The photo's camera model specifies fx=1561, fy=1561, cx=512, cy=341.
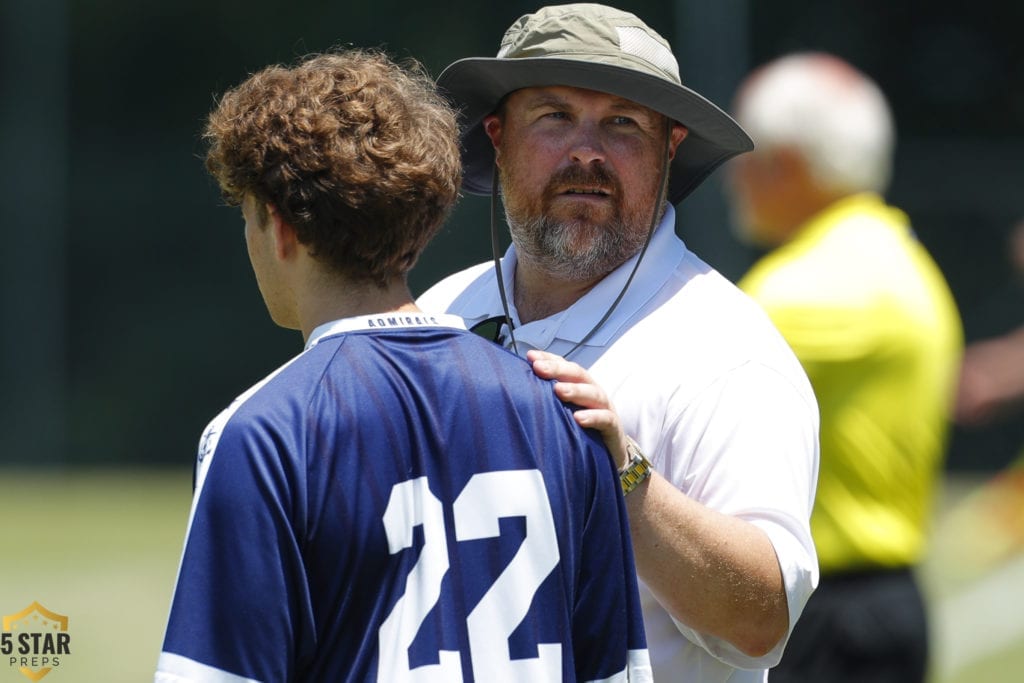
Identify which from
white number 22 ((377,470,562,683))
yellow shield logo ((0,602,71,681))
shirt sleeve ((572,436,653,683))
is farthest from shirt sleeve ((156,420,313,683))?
yellow shield logo ((0,602,71,681))

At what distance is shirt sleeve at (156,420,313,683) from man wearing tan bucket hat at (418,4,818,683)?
1.47ft

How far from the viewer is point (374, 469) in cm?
201

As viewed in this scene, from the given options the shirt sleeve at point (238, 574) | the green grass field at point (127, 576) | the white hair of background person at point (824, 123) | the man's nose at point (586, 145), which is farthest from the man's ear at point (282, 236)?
the green grass field at point (127, 576)

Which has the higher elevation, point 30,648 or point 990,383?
point 30,648

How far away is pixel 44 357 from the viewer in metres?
11.9

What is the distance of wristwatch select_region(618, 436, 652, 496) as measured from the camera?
229cm

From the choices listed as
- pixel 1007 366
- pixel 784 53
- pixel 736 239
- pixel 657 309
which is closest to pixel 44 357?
pixel 736 239

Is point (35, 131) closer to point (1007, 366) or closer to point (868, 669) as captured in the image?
point (1007, 366)

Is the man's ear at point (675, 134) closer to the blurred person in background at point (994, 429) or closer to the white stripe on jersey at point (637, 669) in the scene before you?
the white stripe on jersey at point (637, 669)

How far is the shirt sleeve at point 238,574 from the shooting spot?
1931 mm

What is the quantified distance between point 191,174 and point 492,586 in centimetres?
1122

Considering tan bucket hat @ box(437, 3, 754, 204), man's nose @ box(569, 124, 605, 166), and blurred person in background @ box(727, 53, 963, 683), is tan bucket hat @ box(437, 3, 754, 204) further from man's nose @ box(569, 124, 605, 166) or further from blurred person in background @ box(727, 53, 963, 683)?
blurred person in background @ box(727, 53, 963, 683)

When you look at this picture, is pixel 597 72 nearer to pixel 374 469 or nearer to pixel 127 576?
pixel 374 469

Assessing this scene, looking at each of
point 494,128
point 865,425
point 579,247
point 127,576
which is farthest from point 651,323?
point 127,576
